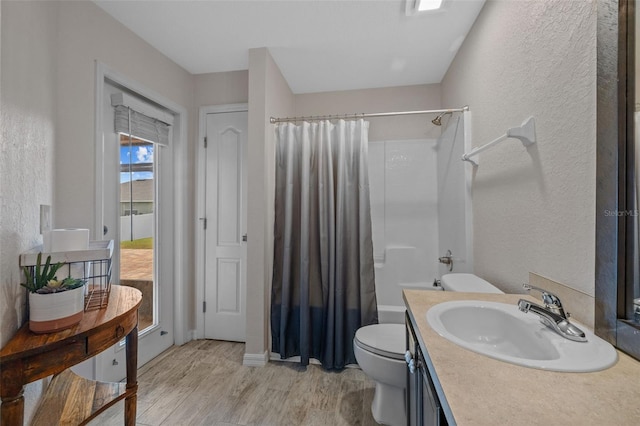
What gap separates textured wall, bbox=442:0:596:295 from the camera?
2.75ft

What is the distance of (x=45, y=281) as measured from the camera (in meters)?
0.95

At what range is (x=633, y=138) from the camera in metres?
0.66

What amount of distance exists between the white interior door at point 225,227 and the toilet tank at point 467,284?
1683 mm

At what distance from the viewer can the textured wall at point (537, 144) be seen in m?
0.84

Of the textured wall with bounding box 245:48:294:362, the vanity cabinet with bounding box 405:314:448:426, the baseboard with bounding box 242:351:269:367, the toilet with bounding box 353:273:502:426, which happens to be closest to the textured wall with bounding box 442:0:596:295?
the toilet with bounding box 353:273:502:426

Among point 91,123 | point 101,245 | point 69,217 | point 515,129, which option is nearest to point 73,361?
point 101,245

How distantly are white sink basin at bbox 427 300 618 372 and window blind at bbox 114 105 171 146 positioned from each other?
7.09 feet

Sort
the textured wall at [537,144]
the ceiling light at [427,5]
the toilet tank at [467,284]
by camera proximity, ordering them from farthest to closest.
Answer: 1. the ceiling light at [427,5]
2. the toilet tank at [467,284]
3. the textured wall at [537,144]

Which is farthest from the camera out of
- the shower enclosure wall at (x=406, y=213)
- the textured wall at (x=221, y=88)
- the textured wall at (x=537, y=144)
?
the shower enclosure wall at (x=406, y=213)

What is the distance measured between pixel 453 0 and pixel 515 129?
38.2 inches

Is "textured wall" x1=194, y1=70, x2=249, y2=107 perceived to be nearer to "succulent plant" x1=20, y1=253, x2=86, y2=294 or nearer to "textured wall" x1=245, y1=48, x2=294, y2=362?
"textured wall" x1=245, y1=48, x2=294, y2=362

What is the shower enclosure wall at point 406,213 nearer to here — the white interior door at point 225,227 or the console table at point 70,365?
the white interior door at point 225,227

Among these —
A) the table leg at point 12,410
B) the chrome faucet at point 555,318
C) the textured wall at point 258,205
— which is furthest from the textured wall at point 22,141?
the chrome faucet at point 555,318

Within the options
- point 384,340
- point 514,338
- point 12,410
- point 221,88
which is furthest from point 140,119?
point 514,338
